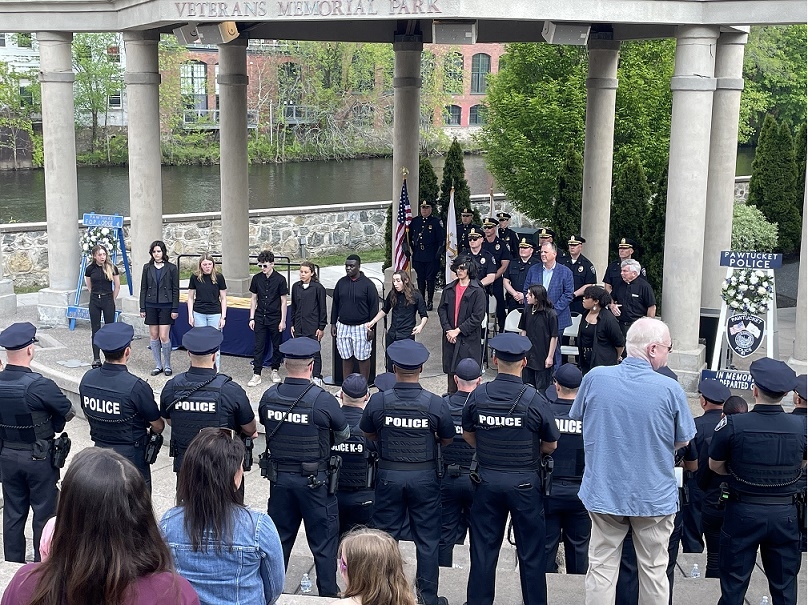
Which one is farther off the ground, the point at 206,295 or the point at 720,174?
the point at 720,174

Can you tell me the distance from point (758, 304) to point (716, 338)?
2.48ft

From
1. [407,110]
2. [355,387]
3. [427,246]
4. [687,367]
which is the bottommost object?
[687,367]

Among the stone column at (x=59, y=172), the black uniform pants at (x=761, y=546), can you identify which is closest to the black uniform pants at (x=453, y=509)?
the black uniform pants at (x=761, y=546)

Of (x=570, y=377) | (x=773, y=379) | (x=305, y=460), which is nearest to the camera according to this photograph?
(x=773, y=379)

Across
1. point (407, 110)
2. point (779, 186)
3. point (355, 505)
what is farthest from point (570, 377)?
point (779, 186)

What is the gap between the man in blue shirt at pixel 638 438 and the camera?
6.31m

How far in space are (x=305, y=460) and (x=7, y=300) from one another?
12.2 meters

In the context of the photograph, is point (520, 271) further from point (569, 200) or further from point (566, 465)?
point (569, 200)

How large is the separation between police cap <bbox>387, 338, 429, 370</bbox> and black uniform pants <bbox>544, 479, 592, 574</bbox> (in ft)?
4.38

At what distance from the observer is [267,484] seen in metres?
11.5

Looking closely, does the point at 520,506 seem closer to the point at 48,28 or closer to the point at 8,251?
the point at 48,28

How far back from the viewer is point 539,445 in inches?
293

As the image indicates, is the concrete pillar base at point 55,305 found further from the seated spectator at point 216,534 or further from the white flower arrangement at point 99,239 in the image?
the seated spectator at point 216,534

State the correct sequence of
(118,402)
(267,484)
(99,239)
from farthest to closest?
(99,239), (267,484), (118,402)
